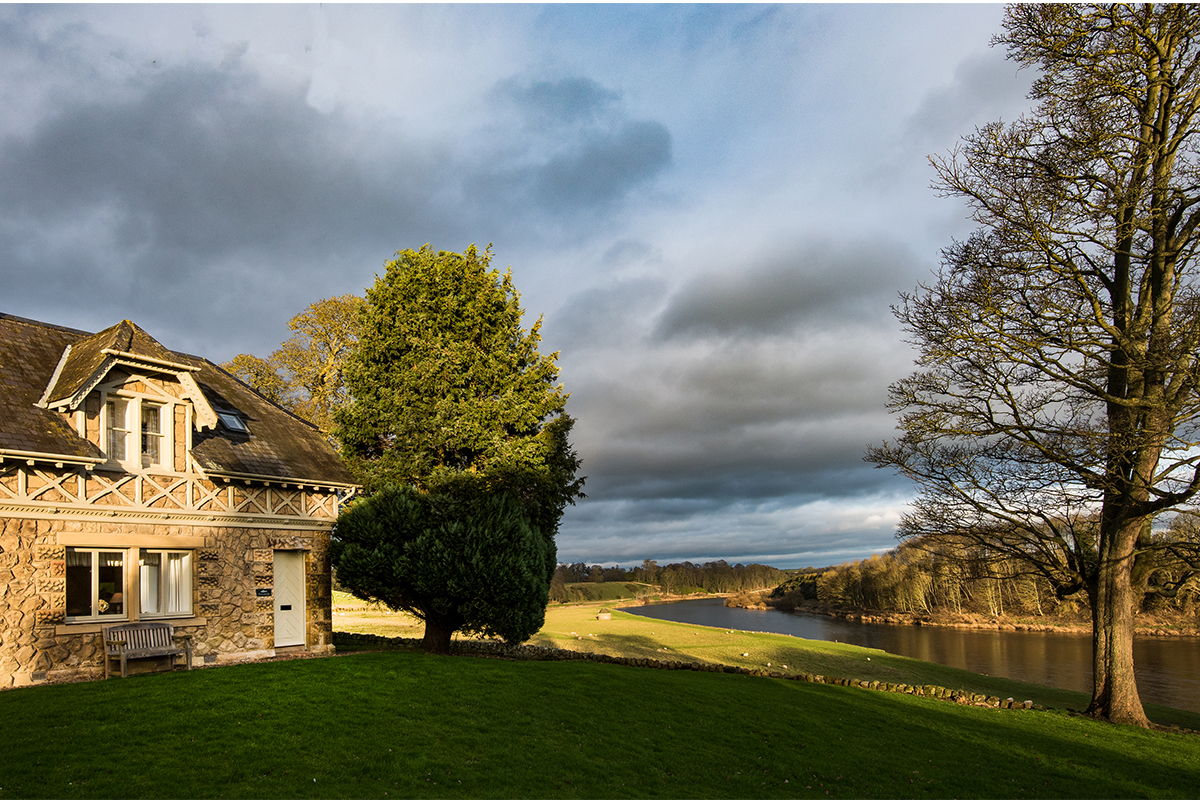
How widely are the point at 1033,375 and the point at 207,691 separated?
1792cm

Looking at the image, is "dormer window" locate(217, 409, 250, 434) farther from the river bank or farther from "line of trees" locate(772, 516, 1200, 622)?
the river bank

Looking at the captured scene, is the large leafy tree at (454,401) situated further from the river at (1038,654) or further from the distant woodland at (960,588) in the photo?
the river at (1038,654)

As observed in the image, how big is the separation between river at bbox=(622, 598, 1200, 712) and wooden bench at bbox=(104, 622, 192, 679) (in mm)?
31171

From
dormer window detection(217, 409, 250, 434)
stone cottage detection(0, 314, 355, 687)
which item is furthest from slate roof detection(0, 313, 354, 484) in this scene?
dormer window detection(217, 409, 250, 434)

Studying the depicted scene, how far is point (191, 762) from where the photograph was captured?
25.2ft

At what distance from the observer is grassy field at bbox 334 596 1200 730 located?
2320 centimetres

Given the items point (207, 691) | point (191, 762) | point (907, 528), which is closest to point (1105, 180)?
point (907, 528)

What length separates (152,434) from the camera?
15.0 metres

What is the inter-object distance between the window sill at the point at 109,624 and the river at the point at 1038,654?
102ft

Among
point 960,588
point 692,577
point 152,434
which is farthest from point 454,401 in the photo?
point 692,577

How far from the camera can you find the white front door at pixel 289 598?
16734 mm

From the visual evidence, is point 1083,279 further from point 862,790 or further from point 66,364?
point 66,364

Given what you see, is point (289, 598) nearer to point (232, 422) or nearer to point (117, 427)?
point (232, 422)

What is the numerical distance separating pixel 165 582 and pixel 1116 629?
21575 millimetres
